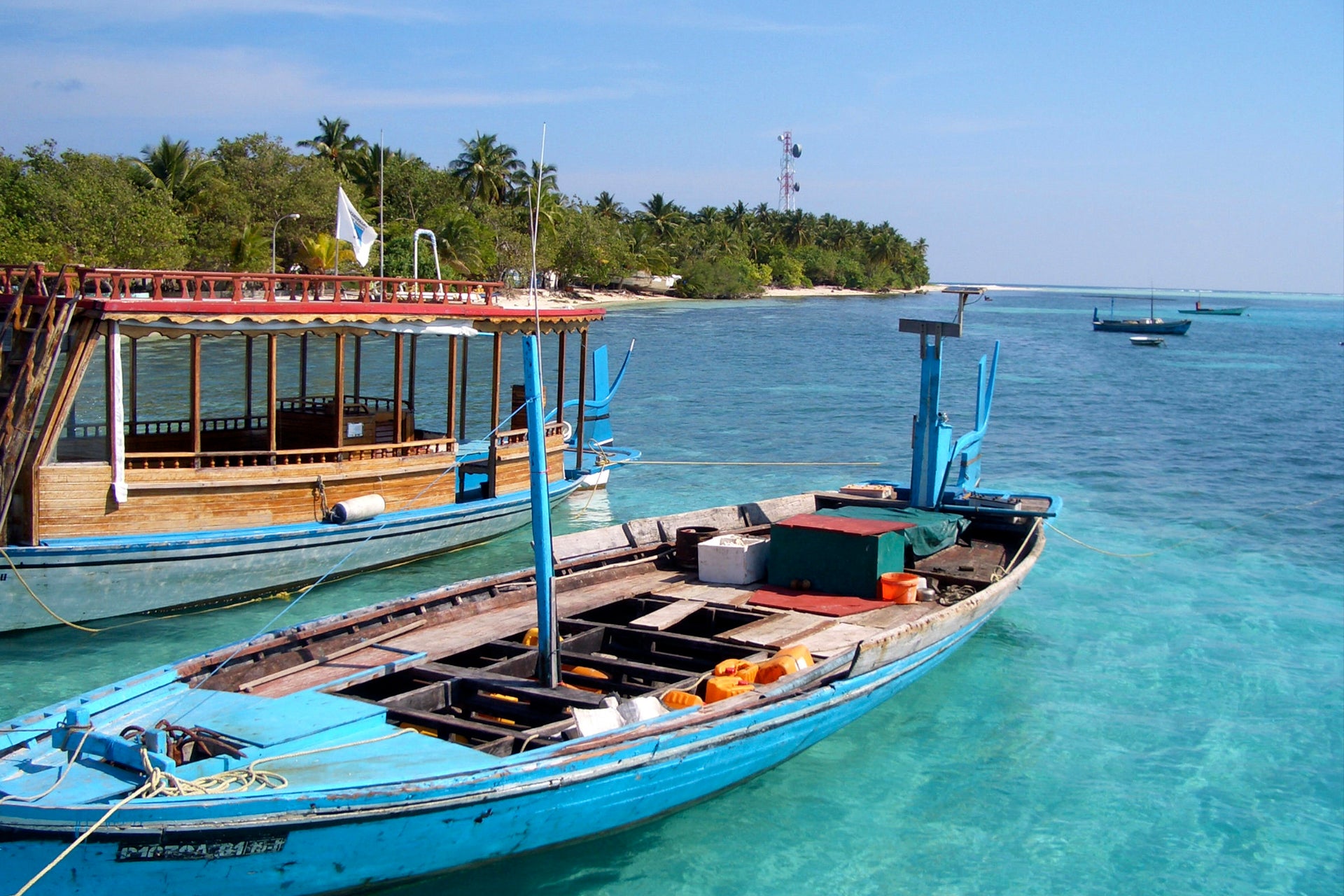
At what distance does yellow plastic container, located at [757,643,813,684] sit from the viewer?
348 inches

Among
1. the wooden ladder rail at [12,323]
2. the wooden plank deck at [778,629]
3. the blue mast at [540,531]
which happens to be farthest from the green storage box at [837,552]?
the wooden ladder rail at [12,323]

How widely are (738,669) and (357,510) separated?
6.67 m

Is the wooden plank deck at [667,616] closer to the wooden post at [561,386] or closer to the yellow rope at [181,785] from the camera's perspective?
the yellow rope at [181,785]

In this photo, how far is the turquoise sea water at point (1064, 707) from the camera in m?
8.66

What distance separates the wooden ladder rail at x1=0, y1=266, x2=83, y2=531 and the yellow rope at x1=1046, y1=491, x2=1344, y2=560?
13400 millimetres

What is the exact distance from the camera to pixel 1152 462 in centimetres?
2789

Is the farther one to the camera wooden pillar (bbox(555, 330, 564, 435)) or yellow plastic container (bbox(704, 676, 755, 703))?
wooden pillar (bbox(555, 330, 564, 435))

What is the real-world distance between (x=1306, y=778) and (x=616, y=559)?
727cm

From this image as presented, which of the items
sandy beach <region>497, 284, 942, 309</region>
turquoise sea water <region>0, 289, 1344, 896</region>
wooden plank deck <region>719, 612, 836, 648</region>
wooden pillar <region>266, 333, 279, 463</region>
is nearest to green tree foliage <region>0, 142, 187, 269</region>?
sandy beach <region>497, 284, 942, 309</region>

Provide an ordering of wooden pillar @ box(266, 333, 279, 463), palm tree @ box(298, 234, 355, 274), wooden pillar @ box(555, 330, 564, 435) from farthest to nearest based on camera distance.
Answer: palm tree @ box(298, 234, 355, 274), wooden pillar @ box(555, 330, 564, 435), wooden pillar @ box(266, 333, 279, 463)

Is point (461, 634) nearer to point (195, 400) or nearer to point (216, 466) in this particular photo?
point (195, 400)

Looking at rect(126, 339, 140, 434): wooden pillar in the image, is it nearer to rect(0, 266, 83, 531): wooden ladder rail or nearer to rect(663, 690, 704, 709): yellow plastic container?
rect(0, 266, 83, 531): wooden ladder rail

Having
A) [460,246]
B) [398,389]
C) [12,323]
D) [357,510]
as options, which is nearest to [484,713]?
[357,510]

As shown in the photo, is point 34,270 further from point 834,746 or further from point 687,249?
point 687,249
